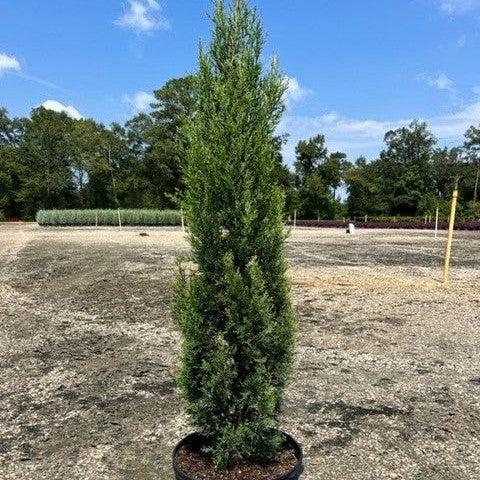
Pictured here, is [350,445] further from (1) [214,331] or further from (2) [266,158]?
(2) [266,158]

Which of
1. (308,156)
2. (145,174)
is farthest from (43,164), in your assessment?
(308,156)

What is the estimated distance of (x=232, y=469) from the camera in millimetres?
3553

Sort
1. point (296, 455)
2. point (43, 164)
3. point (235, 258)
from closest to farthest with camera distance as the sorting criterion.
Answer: point (235, 258) → point (296, 455) → point (43, 164)

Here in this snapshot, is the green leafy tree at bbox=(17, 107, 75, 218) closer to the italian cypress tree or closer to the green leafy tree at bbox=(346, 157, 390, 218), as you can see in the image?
the green leafy tree at bbox=(346, 157, 390, 218)

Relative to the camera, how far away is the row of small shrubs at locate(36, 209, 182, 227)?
53188 millimetres

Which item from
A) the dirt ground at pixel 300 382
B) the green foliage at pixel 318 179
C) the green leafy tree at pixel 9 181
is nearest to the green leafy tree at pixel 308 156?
the green foliage at pixel 318 179

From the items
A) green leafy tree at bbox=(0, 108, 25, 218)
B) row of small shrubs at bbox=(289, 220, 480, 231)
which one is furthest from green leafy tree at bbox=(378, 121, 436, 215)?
green leafy tree at bbox=(0, 108, 25, 218)

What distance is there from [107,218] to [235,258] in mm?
53574

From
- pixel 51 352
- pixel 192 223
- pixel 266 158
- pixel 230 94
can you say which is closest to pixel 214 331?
pixel 192 223

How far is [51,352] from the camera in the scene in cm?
767

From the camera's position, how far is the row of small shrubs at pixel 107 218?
5319 cm

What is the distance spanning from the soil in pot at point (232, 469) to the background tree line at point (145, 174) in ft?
203

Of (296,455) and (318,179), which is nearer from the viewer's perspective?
(296,455)

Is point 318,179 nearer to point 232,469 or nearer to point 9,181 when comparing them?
point 9,181
